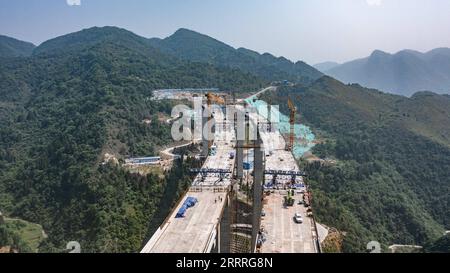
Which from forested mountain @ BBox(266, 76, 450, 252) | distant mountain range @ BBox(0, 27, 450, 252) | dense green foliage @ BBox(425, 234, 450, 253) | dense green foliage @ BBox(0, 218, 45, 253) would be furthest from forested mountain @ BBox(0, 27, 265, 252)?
dense green foliage @ BBox(425, 234, 450, 253)

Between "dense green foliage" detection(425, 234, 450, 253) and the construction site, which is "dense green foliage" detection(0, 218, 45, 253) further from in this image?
"dense green foliage" detection(425, 234, 450, 253)

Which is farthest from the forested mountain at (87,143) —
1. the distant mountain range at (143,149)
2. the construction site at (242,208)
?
the construction site at (242,208)

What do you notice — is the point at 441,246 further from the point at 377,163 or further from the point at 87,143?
the point at 87,143

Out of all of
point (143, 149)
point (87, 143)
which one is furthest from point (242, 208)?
point (87, 143)

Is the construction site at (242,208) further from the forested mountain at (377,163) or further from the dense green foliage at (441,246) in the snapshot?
the dense green foliage at (441,246)

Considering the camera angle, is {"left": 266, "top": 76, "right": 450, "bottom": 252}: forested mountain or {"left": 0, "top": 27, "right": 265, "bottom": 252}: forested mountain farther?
{"left": 266, "top": 76, "right": 450, "bottom": 252}: forested mountain
